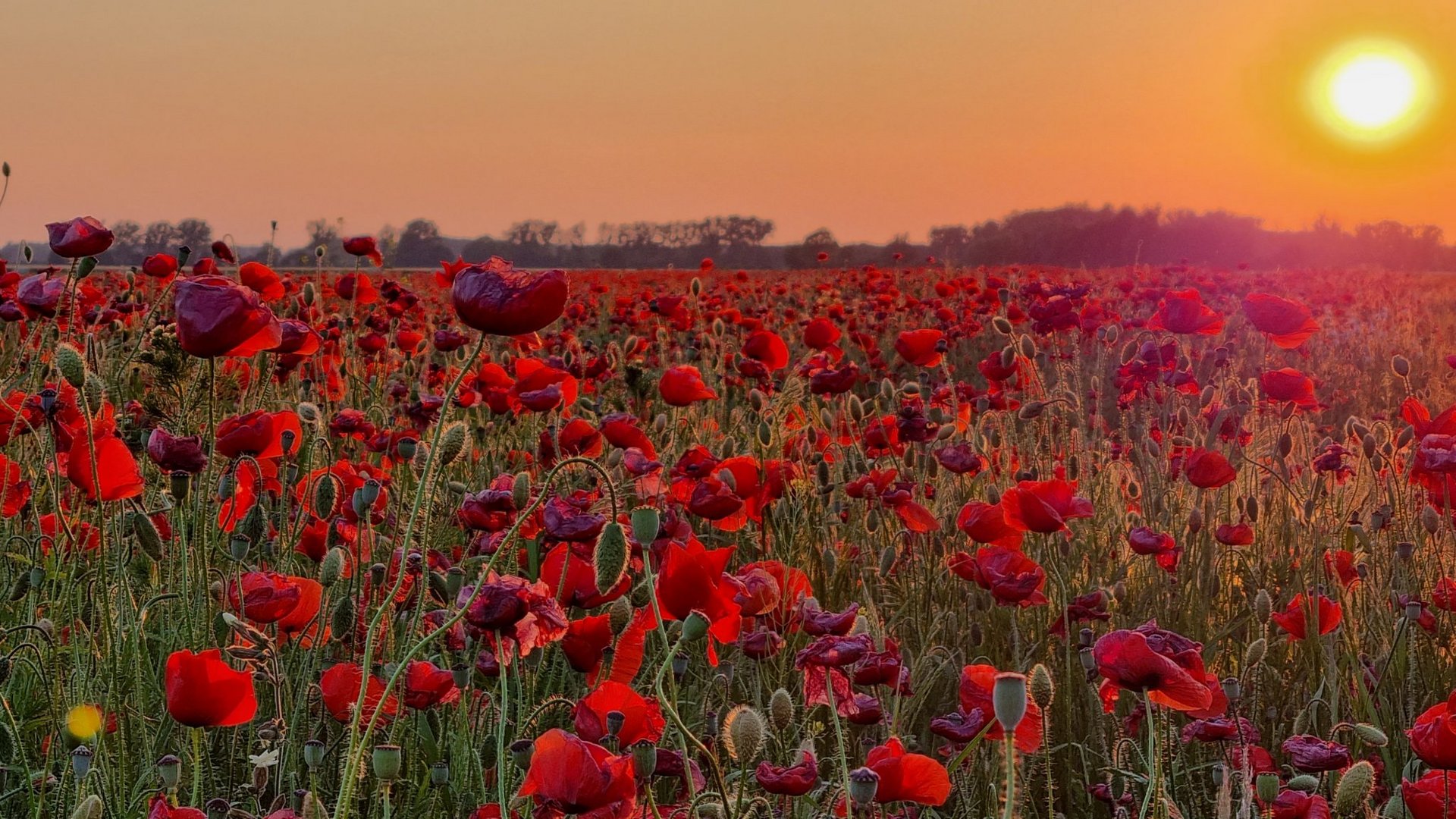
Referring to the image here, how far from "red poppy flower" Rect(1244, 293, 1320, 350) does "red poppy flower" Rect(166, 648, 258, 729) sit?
8.00 feet

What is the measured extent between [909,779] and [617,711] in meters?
0.35

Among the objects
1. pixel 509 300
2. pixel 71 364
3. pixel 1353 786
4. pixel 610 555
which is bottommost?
pixel 1353 786

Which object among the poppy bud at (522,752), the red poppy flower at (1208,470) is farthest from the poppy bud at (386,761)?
the red poppy flower at (1208,470)

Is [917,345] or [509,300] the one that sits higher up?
[509,300]

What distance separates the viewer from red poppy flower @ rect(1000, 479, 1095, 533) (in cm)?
213

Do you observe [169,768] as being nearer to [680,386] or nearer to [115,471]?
[115,471]

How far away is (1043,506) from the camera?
2.12 meters

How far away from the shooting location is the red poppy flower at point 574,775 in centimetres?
122

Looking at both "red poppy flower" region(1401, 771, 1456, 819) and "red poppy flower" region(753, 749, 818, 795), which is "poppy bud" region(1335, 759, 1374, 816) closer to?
"red poppy flower" region(1401, 771, 1456, 819)

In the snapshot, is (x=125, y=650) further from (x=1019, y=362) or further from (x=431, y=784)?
(x=1019, y=362)

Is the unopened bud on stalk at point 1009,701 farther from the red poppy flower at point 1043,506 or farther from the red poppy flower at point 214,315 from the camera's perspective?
the red poppy flower at point 1043,506

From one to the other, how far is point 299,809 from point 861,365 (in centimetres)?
644

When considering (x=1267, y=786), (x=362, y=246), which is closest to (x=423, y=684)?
(x=1267, y=786)

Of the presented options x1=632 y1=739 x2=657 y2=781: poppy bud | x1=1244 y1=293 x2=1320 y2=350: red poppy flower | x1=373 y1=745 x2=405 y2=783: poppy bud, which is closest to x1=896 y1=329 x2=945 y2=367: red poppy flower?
x1=1244 y1=293 x2=1320 y2=350: red poppy flower
